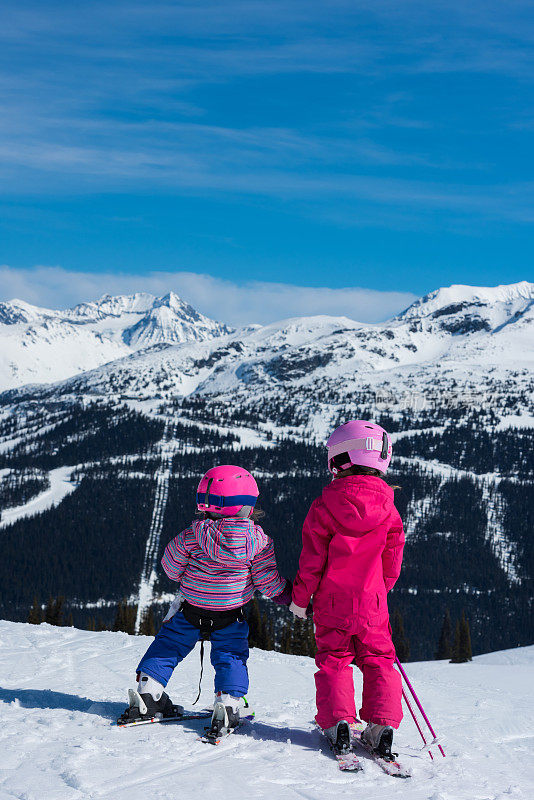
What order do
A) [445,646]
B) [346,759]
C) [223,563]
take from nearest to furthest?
1. [346,759]
2. [223,563]
3. [445,646]

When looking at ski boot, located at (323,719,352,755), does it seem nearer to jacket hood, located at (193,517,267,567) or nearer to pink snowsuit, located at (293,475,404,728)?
pink snowsuit, located at (293,475,404,728)

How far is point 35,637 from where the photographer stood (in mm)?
14805

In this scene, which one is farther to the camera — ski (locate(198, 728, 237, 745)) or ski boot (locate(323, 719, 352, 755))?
ski (locate(198, 728, 237, 745))

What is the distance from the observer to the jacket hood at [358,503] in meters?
7.03

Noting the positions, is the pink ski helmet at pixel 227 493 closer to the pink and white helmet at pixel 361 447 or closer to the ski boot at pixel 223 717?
the pink and white helmet at pixel 361 447

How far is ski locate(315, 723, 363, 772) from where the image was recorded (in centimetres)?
614

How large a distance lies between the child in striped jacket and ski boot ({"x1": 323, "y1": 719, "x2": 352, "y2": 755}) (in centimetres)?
127

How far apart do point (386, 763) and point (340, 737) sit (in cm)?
49

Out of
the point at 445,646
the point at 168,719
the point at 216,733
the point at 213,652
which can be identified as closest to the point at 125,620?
the point at 445,646

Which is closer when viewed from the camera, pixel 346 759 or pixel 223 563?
pixel 346 759

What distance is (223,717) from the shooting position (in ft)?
23.2

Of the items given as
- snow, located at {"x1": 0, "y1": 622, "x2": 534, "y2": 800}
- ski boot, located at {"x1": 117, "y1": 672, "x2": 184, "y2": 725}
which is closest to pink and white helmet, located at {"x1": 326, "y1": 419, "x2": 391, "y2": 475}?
snow, located at {"x1": 0, "y1": 622, "x2": 534, "y2": 800}

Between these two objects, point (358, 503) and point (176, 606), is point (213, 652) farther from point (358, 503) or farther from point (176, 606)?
point (358, 503)

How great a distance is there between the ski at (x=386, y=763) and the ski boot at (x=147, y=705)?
2.13 meters
